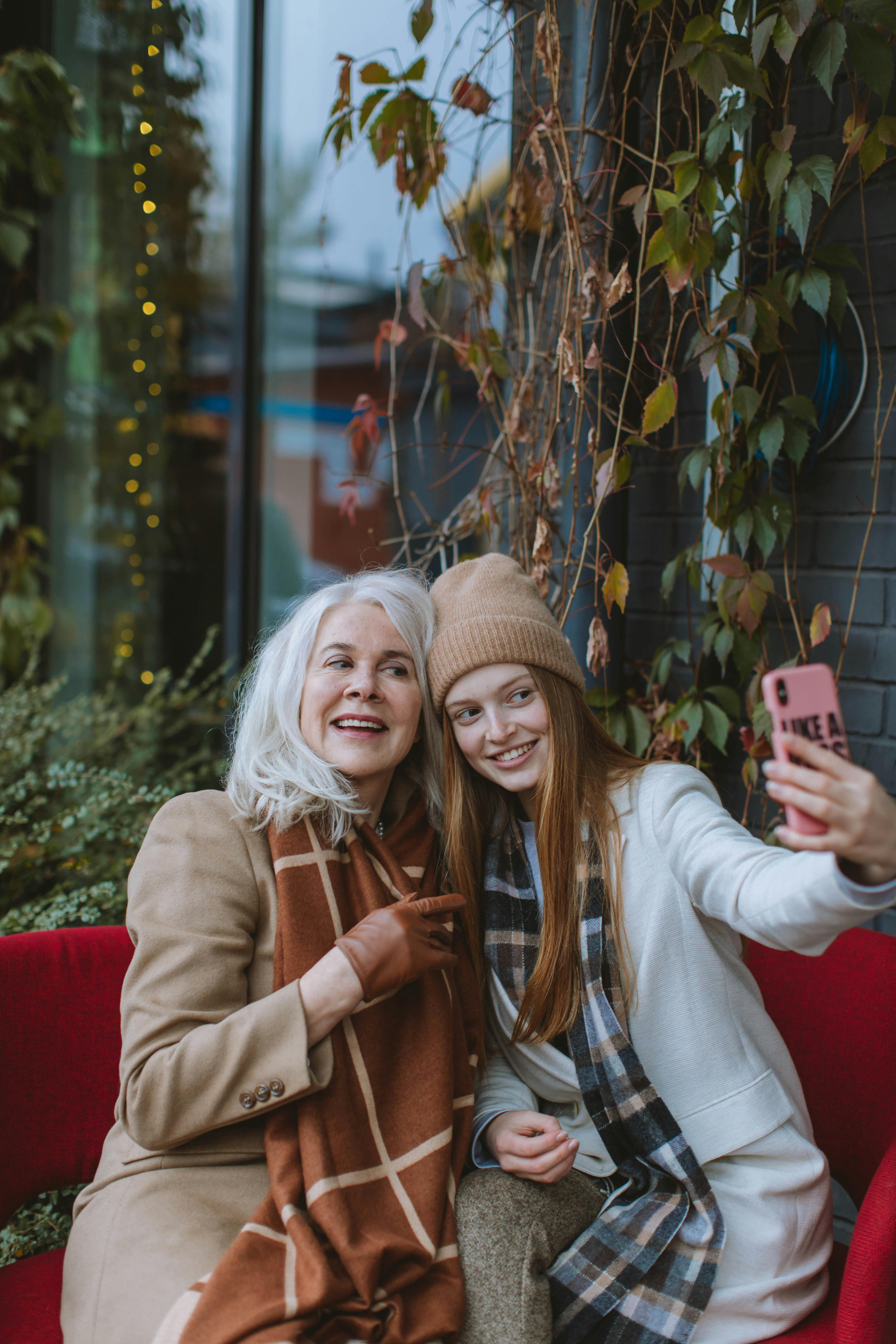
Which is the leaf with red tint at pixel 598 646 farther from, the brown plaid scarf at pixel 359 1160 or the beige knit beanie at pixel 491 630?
the brown plaid scarf at pixel 359 1160

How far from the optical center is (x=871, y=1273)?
3.48 feet

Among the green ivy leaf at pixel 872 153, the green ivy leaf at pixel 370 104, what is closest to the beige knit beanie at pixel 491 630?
the green ivy leaf at pixel 872 153

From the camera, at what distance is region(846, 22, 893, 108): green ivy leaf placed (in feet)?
4.76

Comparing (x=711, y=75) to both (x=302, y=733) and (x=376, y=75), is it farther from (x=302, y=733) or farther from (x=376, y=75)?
(x=302, y=733)

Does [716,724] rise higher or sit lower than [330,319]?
lower

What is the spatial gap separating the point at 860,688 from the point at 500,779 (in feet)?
2.56

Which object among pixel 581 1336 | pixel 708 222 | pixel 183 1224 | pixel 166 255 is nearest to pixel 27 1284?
pixel 183 1224

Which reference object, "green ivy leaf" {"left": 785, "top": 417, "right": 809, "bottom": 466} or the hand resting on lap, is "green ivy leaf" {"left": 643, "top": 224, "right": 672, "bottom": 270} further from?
the hand resting on lap

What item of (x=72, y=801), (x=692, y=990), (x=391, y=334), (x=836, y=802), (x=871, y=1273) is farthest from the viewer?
(x=72, y=801)

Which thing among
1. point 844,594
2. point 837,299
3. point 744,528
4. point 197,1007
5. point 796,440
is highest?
point 837,299

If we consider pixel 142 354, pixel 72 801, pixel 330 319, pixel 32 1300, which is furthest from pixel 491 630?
pixel 142 354

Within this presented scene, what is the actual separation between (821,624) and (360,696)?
827 millimetres

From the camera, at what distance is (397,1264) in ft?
3.84

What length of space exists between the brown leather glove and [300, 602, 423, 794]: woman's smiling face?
0.76ft
